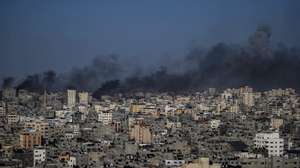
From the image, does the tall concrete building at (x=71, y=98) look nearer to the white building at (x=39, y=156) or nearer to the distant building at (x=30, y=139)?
the distant building at (x=30, y=139)

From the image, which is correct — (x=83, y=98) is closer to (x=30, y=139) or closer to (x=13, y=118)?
(x=13, y=118)

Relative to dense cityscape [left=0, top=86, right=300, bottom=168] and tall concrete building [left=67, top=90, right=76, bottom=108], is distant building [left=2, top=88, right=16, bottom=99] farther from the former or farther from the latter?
tall concrete building [left=67, top=90, right=76, bottom=108]

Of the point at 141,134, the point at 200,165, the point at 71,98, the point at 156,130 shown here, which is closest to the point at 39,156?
the point at 200,165

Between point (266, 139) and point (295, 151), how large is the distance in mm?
862

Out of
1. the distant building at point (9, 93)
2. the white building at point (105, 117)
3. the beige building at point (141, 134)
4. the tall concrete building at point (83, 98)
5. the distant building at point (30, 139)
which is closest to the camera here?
the distant building at point (30, 139)

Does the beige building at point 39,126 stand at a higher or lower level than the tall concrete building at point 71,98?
lower

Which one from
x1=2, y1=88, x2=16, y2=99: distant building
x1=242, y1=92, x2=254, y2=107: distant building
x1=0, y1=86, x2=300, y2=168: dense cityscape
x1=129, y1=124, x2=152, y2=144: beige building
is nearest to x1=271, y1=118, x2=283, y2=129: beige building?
x1=0, y1=86, x2=300, y2=168: dense cityscape

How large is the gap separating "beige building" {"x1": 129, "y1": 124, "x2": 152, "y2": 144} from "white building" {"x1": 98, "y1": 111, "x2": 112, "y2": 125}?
0.69 m

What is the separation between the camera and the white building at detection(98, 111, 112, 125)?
8113 millimetres

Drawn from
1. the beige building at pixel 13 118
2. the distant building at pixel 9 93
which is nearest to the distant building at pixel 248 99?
the beige building at pixel 13 118

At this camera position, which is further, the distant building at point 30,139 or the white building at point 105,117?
the white building at point 105,117

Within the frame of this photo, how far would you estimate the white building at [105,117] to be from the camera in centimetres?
811

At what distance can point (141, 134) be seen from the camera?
6.84 m

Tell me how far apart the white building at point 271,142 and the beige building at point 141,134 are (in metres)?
1.16
